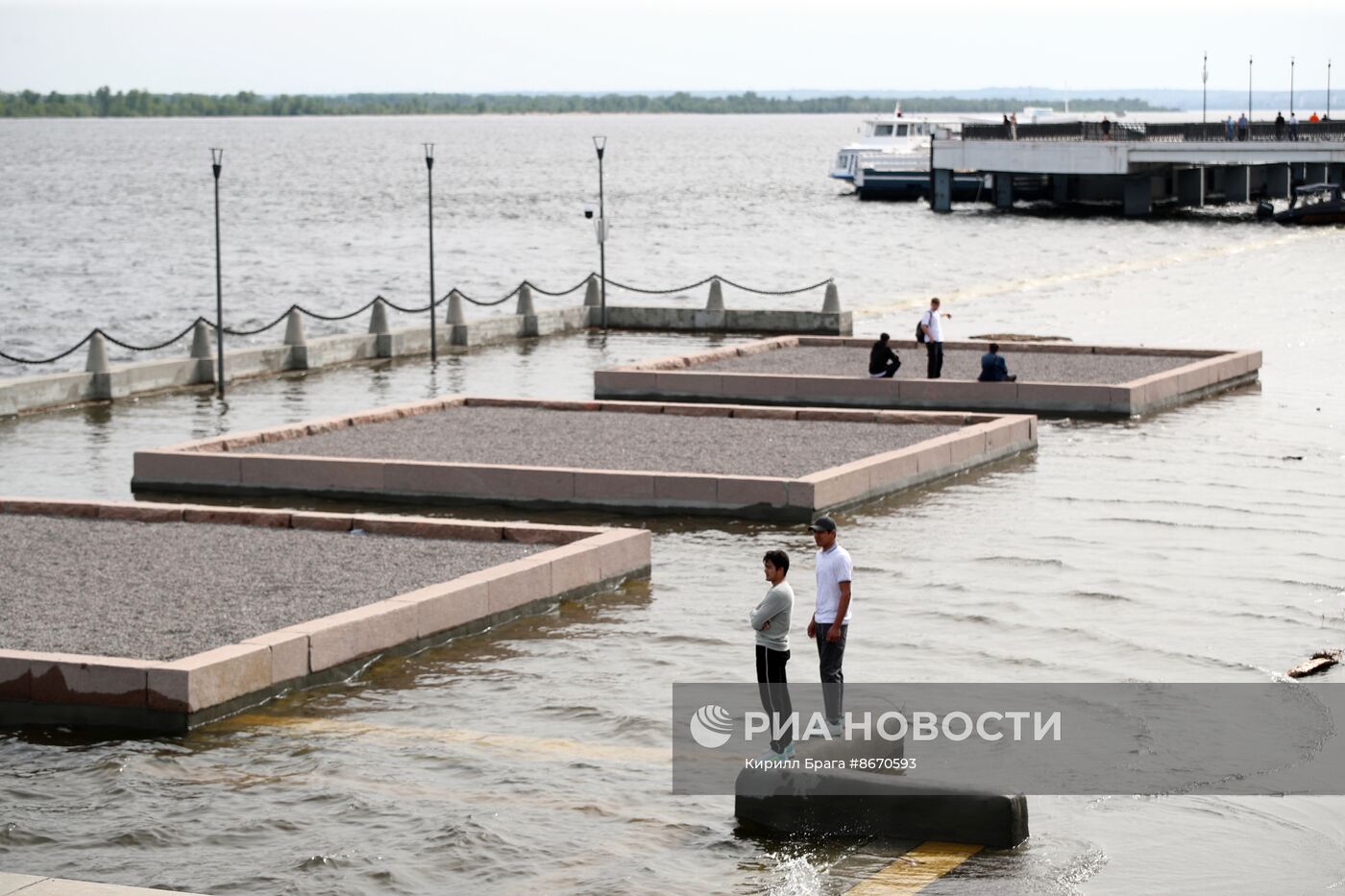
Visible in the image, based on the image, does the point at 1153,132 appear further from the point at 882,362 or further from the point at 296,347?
the point at 882,362

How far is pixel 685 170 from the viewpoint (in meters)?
183

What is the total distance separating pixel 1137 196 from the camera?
94.2 m

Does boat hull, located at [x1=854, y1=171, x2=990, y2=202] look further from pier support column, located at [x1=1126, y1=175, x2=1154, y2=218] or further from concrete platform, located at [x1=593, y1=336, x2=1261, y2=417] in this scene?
concrete platform, located at [x1=593, y1=336, x2=1261, y2=417]

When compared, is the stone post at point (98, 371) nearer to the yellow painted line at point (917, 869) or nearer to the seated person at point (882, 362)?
the seated person at point (882, 362)

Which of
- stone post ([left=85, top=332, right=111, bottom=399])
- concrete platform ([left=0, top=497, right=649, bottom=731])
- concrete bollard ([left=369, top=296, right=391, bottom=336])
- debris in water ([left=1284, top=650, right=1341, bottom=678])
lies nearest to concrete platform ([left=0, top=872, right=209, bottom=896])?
concrete platform ([left=0, top=497, right=649, bottom=731])

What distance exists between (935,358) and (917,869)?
19.2m

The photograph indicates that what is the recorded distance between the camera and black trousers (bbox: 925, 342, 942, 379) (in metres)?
29.1

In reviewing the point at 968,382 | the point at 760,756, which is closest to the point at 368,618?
the point at 760,756

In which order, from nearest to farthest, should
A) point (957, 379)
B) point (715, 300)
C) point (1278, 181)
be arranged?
1. point (957, 379)
2. point (715, 300)
3. point (1278, 181)

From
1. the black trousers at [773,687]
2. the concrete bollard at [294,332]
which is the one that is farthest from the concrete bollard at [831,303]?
the black trousers at [773,687]

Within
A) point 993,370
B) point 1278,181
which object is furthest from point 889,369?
point 1278,181

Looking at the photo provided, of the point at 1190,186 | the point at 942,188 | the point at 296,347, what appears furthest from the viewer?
the point at 942,188

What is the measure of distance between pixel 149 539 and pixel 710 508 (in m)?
5.52

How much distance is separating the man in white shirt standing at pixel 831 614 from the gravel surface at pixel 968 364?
1785 centimetres
